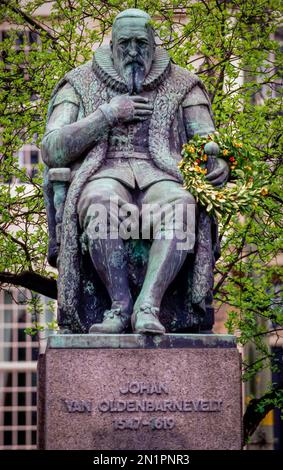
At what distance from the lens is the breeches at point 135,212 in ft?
42.0

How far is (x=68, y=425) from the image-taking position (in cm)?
1223

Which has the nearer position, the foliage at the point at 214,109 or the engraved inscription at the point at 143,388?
the engraved inscription at the point at 143,388

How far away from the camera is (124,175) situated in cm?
1323

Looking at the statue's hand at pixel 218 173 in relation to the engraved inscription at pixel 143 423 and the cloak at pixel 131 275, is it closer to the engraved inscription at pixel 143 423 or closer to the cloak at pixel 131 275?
the cloak at pixel 131 275

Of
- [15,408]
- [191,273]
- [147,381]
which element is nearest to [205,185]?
[191,273]

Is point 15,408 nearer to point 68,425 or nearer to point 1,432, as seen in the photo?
point 1,432

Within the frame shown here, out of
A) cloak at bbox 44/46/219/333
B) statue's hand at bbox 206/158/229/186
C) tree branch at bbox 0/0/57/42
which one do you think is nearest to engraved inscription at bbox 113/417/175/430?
cloak at bbox 44/46/219/333

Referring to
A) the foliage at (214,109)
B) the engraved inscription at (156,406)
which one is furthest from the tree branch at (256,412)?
the engraved inscription at (156,406)

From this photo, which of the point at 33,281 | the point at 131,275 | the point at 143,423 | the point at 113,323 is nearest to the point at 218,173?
the point at 131,275

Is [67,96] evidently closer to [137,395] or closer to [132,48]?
[132,48]

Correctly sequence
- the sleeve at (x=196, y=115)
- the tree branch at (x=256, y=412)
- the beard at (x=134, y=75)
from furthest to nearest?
the tree branch at (x=256, y=412) → the sleeve at (x=196, y=115) → the beard at (x=134, y=75)

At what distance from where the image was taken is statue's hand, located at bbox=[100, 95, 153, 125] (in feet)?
43.7

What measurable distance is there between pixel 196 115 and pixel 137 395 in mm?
2532
